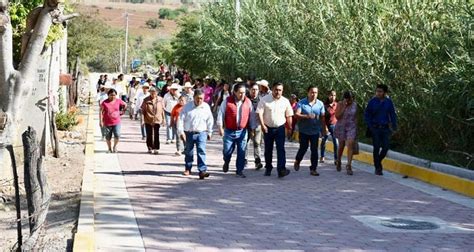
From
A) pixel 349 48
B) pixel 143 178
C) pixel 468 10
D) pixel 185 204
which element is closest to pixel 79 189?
pixel 143 178

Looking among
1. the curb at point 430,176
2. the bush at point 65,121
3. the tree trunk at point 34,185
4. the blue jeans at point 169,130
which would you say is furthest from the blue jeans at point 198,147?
the bush at point 65,121

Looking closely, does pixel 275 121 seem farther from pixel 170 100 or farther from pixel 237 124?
pixel 170 100

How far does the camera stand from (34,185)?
694 centimetres

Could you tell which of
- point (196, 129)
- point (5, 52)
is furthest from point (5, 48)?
point (196, 129)

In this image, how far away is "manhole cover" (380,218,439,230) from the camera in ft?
29.2

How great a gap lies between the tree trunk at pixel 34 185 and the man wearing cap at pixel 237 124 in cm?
586

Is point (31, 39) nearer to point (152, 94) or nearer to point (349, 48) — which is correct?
point (152, 94)

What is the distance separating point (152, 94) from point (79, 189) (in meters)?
5.67

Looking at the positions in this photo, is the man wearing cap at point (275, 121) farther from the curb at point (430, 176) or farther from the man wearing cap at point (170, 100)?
the man wearing cap at point (170, 100)

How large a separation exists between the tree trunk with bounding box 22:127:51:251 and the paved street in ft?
3.66

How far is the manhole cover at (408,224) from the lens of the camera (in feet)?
29.2

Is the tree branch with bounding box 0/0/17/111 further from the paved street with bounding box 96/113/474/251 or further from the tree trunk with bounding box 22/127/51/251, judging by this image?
the paved street with bounding box 96/113/474/251

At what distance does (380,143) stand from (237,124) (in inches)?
99.0

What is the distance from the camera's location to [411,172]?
13359mm
